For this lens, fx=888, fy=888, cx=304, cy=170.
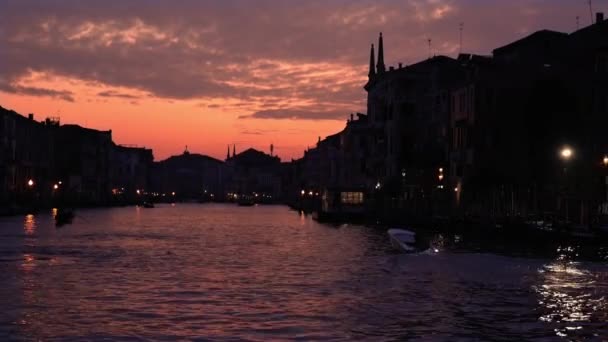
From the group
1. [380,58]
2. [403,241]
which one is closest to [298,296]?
[403,241]

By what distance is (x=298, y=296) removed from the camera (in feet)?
81.3

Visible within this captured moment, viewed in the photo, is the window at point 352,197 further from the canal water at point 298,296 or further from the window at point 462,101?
the canal water at point 298,296

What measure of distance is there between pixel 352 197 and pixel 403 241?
148 ft

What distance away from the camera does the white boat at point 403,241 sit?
4044 centimetres

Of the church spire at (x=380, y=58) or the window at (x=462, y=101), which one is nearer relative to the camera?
the window at (x=462, y=101)

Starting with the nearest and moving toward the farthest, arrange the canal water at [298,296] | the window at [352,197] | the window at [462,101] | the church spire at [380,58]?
the canal water at [298,296] → the window at [462,101] → the window at [352,197] → the church spire at [380,58]

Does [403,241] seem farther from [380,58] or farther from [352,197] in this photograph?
[380,58]

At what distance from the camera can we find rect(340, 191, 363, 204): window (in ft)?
283

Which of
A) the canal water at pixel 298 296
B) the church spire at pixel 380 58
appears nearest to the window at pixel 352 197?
the church spire at pixel 380 58

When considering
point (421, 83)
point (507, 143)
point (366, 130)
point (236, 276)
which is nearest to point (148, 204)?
point (366, 130)

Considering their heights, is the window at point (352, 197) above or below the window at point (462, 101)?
below

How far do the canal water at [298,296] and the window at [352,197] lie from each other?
144 feet

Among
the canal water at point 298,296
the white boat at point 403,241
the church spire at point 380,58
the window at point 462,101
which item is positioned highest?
the church spire at point 380,58

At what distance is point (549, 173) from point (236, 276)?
33548 millimetres
